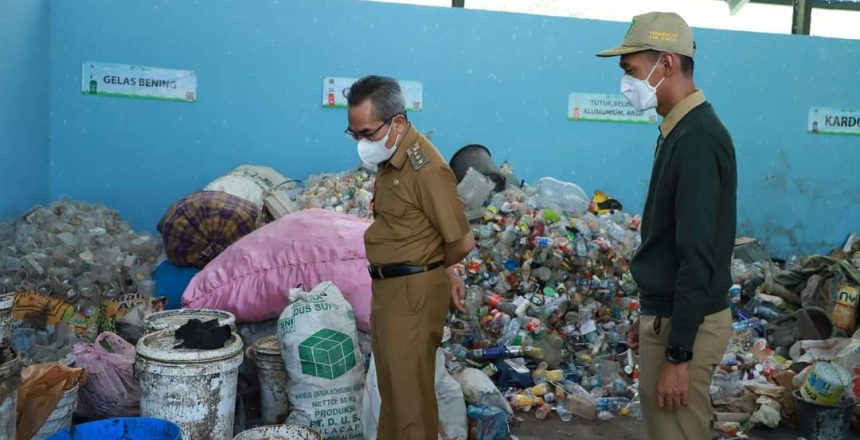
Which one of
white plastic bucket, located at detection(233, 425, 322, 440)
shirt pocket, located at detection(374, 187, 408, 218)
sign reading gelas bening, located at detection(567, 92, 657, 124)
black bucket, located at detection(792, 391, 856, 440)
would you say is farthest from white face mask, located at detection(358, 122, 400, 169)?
sign reading gelas bening, located at detection(567, 92, 657, 124)

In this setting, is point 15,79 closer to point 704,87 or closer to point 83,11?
point 83,11

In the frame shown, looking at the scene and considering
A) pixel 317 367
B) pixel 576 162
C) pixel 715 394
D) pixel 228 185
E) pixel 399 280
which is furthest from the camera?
pixel 576 162

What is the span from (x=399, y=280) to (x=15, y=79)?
4.14m

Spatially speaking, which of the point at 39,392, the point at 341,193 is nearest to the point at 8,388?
the point at 39,392

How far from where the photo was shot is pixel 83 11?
20.8ft

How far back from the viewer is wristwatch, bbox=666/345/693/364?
2.15m

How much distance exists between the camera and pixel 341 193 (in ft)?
20.0

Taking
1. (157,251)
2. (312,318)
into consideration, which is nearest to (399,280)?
(312,318)

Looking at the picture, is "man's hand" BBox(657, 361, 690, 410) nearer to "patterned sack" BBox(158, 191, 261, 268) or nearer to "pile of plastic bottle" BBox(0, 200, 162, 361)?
"pile of plastic bottle" BBox(0, 200, 162, 361)

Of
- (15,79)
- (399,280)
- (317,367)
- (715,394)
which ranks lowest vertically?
(715,394)

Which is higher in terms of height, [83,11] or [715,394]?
[83,11]

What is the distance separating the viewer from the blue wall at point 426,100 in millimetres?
6465

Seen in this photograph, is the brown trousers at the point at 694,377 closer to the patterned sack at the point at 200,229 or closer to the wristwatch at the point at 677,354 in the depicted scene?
the wristwatch at the point at 677,354

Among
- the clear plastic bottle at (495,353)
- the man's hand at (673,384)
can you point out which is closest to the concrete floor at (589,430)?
the clear plastic bottle at (495,353)
